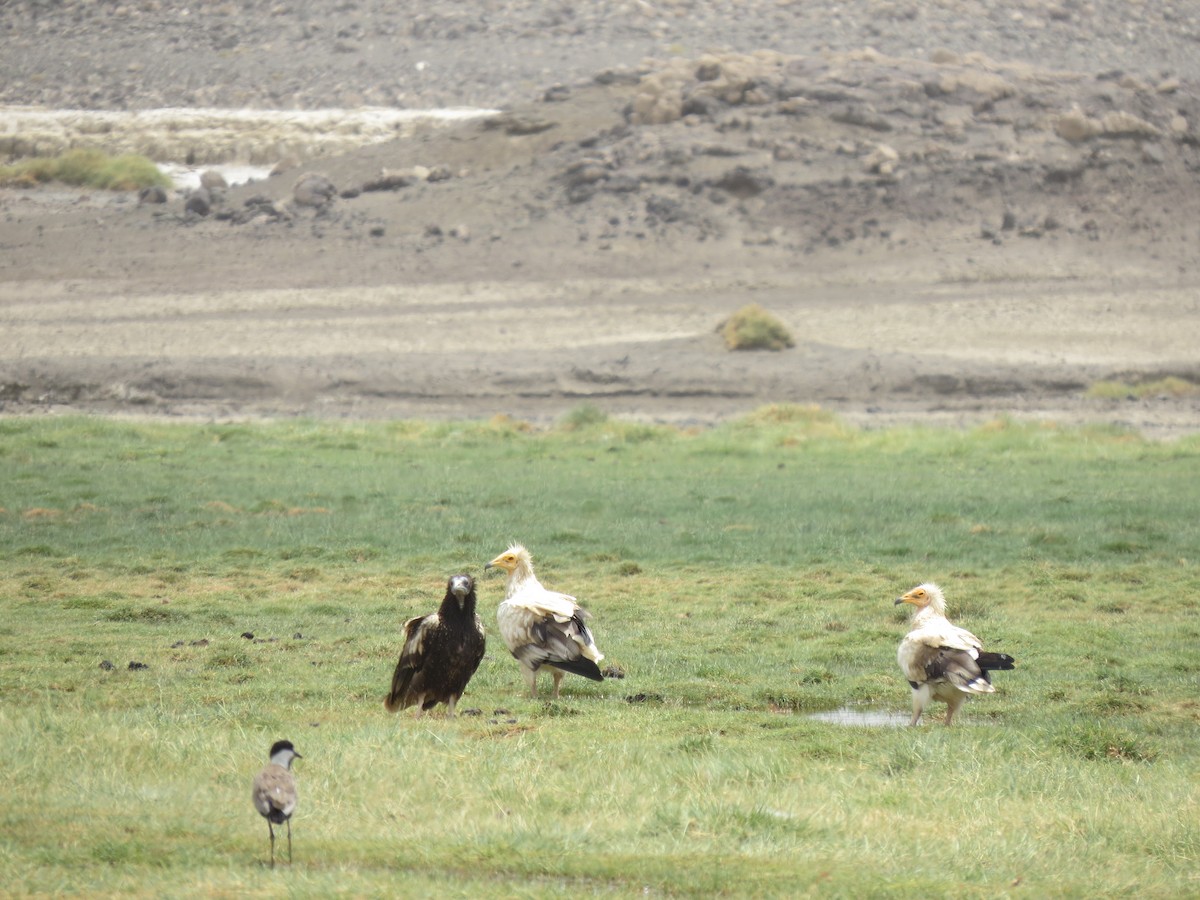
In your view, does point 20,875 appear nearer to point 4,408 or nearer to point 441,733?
point 441,733

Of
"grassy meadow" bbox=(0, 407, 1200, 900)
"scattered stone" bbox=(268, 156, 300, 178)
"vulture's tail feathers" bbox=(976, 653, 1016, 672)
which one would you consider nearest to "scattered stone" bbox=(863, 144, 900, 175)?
"scattered stone" bbox=(268, 156, 300, 178)

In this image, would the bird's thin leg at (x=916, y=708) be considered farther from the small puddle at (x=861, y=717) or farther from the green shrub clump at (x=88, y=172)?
the green shrub clump at (x=88, y=172)

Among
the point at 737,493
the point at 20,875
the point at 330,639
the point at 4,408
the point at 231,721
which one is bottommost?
the point at 4,408

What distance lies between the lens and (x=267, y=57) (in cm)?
8700

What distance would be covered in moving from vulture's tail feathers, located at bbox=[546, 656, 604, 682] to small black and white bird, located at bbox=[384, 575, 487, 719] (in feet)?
2.26

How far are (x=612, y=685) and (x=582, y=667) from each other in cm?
146

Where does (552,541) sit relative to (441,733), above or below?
below

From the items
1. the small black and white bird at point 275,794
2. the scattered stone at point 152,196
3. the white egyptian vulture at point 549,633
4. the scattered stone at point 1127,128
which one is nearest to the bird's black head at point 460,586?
the white egyptian vulture at point 549,633

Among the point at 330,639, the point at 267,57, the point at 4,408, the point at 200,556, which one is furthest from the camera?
the point at 267,57

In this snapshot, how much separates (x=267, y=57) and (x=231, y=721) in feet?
265

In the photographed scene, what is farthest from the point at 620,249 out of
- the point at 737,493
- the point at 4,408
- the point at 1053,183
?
the point at 737,493

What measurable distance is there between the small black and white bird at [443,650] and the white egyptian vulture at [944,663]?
2.99 metres

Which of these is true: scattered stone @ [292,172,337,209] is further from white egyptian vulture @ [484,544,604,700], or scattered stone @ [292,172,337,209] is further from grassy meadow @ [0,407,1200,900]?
white egyptian vulture @ [484,544,604,700]

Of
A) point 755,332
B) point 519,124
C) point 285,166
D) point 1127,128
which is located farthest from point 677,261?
point 1127,128
